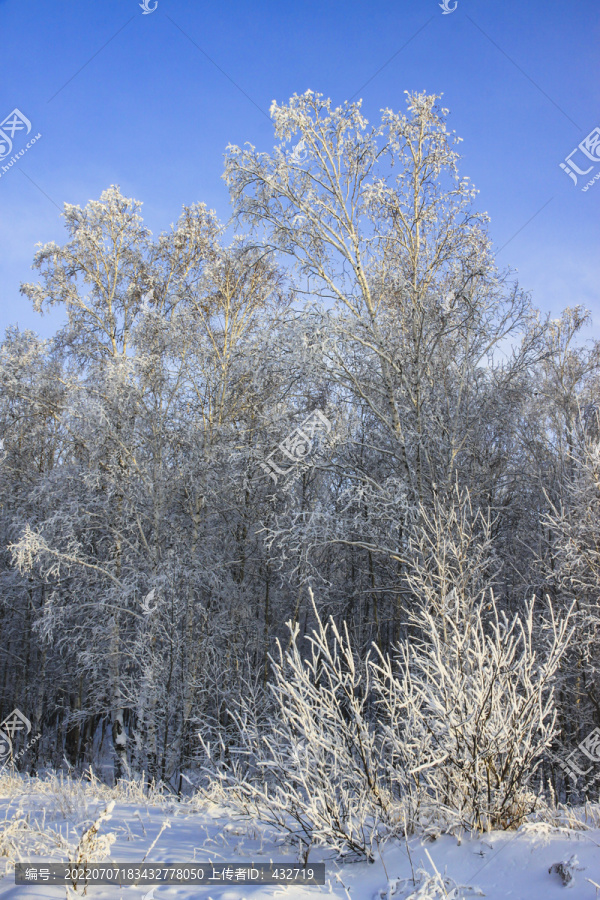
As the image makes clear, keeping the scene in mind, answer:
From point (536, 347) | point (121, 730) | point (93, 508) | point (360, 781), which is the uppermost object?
point (536, 347)

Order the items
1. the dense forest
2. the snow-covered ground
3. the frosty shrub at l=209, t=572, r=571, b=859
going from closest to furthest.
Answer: the snow-covered ground
the frosty shrub at l=209, t=572, r=571, b=859
the dense forest

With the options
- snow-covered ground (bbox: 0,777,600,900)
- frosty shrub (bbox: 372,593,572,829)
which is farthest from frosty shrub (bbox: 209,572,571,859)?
snow-covered ground (bbox: 0,777,600,900)

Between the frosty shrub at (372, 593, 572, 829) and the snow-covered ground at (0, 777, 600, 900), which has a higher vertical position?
the frosty shrub at (372, 593, 572, 829)

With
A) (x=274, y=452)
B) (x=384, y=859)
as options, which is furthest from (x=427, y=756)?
(x=274, y=452)

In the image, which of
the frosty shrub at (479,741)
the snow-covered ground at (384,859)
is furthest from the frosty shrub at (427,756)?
the snow-covered ground at (384,859)

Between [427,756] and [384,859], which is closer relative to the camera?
[384,859]

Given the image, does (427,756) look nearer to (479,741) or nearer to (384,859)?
(479,741)

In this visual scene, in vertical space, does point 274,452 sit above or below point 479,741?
above

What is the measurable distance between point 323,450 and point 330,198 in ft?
13.1

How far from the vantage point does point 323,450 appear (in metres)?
8.05

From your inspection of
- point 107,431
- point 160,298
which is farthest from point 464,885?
point 160,298

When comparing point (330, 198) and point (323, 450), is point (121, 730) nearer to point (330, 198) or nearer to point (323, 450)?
point (323, 450)

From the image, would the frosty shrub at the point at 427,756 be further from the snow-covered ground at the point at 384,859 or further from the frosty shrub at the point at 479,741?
the snow-covered ground at the point at 384,859

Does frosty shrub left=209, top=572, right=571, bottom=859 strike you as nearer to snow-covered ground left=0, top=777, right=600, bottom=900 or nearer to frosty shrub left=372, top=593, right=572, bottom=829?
frosty shrub left=372, top=593, right=572, bottom=829
